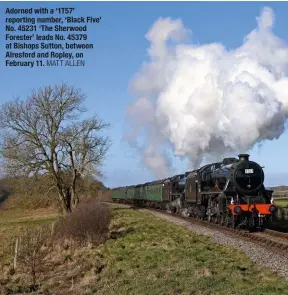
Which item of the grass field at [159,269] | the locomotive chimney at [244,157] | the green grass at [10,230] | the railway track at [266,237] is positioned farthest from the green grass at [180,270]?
the green grass at [10,230]

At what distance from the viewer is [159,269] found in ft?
44.1

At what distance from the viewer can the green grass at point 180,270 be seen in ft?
34.3

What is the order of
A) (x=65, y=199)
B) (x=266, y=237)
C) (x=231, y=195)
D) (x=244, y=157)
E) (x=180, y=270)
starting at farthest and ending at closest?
(x=65, y=199), (x=244, y=157), (x=231, y=195), (x=266, y=237), (x=180, y=270)

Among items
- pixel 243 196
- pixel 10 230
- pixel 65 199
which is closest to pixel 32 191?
pixel 65 199

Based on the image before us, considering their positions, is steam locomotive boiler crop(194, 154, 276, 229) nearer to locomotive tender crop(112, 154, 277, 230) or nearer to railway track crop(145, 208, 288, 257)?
locomotive tender crop(112, 154, 277, 230)

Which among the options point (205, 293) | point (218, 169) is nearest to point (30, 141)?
point (218, 169)

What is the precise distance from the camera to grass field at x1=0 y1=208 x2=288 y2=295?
1064cm

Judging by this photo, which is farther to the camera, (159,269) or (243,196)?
(243,196)

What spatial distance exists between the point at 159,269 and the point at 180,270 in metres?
0.93

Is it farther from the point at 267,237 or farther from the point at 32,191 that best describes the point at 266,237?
the point at 32,191

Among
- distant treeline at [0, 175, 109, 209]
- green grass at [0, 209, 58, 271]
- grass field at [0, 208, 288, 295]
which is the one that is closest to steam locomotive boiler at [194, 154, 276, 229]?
grass field at [0, 208, 288, 295]

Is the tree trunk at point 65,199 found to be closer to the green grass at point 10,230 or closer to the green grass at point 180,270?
the green grass at point 10,230

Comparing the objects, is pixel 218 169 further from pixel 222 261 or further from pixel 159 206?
pixel 159 206

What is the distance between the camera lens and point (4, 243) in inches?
1124
